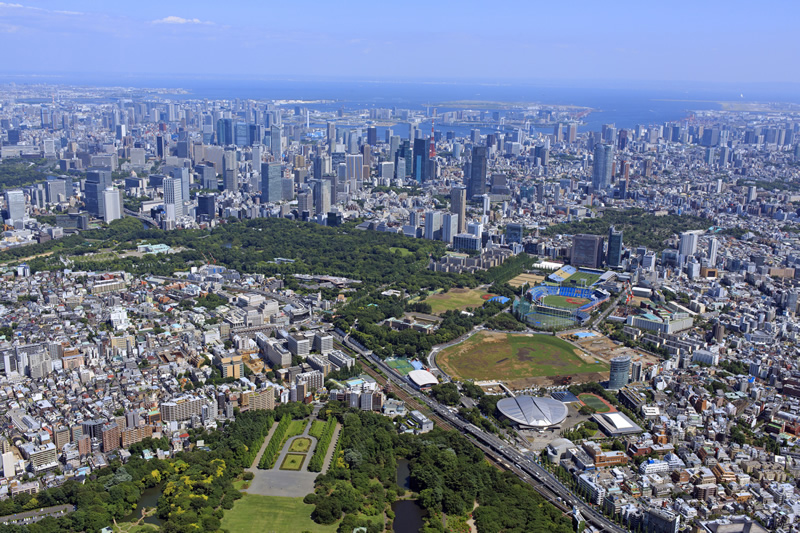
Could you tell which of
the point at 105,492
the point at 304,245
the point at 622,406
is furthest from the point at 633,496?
the point at 304,245

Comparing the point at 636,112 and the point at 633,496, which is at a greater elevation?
the point at 636,112

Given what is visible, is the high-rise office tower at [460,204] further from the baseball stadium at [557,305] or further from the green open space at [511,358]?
the green open space at [511,358]

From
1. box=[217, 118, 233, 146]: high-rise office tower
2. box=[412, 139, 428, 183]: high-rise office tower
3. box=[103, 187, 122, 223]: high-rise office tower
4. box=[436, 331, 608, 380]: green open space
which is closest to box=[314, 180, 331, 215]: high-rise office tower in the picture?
box=[103, 187, 122, 223]: high-rise office tower

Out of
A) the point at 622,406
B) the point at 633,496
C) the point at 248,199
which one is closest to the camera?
the point at 633,496

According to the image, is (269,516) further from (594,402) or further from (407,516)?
(594,402)

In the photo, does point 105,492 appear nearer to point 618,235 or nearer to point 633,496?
point 633,496

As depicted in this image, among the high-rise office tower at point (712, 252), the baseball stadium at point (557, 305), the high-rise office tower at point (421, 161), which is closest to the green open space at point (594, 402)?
the baseball stadium at point (557, 305)
